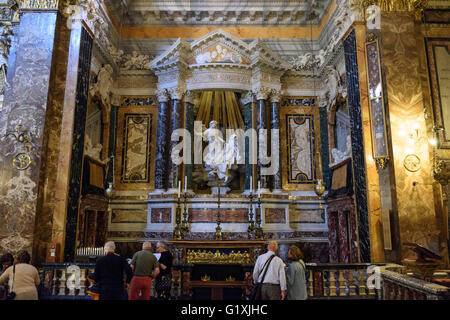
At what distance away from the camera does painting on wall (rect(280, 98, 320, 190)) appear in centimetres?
1102

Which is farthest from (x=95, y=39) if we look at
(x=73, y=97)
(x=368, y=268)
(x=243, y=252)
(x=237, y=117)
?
(x=368, y=268)

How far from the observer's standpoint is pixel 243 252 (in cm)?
813

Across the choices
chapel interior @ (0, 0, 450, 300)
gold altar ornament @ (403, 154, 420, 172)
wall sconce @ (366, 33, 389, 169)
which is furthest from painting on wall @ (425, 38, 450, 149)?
wall sconce @ (366, 33, 389, 169)

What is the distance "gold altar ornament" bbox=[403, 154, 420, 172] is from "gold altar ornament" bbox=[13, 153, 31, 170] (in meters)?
7.43

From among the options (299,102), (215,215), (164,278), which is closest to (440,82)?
(299,102)

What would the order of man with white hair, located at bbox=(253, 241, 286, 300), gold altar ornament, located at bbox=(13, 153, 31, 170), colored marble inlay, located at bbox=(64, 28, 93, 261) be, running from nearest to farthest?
man with white hair, located at bbox=(253, 241, 286, 300) → gold altar ornament, located at bbox=(13, 153, 31, 170) → colored marble inlay, located at bbox=(64, 28, 93, 261)

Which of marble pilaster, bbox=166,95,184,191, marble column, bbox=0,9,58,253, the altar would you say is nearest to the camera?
the altar

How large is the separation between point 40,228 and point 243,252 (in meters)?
4.20

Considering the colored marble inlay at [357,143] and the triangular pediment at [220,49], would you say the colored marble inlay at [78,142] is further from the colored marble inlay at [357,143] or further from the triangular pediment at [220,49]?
the colored marble inlay at [357,143]

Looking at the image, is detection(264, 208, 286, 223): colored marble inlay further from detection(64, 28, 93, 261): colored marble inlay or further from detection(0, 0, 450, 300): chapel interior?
detection(64, 28, 93, 261): colored marble inlay

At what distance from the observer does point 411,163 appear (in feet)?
23.8

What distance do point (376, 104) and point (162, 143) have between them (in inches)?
231

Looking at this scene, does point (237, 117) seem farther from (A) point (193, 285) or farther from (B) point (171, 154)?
(A) point (193, 285)

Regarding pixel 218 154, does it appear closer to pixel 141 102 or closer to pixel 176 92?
pixel 176 92
